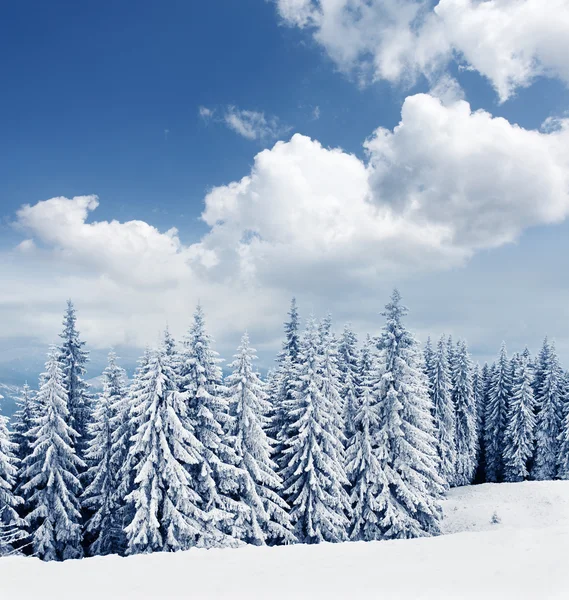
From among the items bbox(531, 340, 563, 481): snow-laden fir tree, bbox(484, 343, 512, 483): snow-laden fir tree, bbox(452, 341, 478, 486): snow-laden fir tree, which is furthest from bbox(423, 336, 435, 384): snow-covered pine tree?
bbox(531, 340, 563, 481): snow-laden fir tree

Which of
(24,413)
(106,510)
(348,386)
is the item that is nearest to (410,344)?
(348,386)

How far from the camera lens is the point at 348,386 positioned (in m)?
29.4

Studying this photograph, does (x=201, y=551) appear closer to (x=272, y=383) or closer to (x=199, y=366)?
(x=199, y=366)

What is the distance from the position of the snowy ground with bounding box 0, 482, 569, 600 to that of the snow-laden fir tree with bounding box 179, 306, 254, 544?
896cm

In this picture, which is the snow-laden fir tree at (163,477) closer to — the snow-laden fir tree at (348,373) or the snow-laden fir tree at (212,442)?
the snow-laden fir tree at (212,442)

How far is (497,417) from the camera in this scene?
52500 mm

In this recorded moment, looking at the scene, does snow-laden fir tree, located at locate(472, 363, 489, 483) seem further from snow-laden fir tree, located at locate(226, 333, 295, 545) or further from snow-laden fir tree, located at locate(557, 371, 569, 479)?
snow-laden fir tree, located at locate(226, 333, 295, 545)

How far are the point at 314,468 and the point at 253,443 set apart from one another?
416 centimetres

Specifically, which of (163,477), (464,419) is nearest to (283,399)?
(163,477)

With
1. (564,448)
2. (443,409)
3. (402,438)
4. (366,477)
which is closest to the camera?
(366,477)

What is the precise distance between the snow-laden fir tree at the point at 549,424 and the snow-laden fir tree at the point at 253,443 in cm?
3764

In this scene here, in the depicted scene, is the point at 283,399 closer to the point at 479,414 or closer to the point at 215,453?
the point at 215,453

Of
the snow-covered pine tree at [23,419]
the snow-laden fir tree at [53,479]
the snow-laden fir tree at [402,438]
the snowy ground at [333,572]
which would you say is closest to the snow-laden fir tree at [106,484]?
the snow-laden fir tree at [53,479]

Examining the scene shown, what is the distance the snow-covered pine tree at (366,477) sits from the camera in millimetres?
25141
